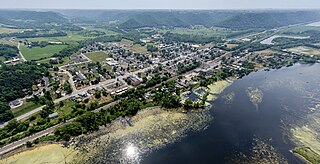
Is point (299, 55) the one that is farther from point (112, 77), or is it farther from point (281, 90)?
point (112, 77)

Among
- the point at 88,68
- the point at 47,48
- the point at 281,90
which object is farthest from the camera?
the point at 47,48

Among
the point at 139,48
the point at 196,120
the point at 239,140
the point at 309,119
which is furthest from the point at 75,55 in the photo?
the point at 309,119

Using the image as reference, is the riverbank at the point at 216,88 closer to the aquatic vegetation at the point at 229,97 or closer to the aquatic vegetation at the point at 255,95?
the aquatic vegetation at the point at 229,97

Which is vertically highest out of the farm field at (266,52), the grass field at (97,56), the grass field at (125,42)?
the farm field at (266,52)

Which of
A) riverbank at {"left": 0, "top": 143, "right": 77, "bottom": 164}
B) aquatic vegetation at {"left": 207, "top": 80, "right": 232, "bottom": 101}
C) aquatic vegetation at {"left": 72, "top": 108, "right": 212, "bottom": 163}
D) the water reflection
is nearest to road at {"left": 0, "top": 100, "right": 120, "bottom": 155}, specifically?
riverbank at {"left": 0, "top": 143, "right": 77, "bottom": 164}

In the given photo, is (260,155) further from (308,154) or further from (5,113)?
(5,113)

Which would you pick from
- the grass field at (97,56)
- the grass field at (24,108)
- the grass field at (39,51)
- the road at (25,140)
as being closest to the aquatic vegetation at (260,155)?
the road at (25,140)
